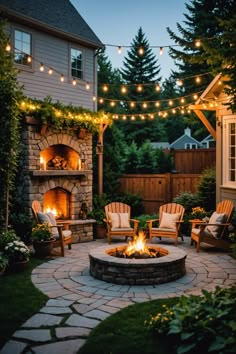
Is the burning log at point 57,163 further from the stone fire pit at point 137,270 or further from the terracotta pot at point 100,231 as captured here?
the stone fire pit at point 137,270

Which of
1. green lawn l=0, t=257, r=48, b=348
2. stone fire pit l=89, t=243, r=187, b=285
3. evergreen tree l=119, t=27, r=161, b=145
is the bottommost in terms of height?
green lawn l=0, t=257, r=48, b=348

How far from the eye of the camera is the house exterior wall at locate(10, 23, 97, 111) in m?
9.85

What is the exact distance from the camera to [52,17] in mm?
10570

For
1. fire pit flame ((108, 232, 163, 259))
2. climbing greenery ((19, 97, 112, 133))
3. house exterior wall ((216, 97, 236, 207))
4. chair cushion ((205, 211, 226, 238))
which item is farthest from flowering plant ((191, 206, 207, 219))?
climbing greenery ((19, 97, 112, 133))

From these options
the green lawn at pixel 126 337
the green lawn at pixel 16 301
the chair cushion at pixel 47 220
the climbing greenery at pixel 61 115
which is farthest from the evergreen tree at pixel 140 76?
the green lawn at pixel 126 337

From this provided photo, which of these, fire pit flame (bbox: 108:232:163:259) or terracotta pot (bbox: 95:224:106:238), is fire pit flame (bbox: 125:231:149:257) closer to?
fire pit flame (bbox: 108:232:163:259)

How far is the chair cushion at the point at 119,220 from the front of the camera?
322 inches

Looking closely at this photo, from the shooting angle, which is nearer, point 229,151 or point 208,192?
point 229,151

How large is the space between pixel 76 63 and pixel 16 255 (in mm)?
7178

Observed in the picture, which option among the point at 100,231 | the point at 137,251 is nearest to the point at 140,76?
the point at 100,231

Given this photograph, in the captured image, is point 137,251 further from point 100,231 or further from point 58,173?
point 58,173

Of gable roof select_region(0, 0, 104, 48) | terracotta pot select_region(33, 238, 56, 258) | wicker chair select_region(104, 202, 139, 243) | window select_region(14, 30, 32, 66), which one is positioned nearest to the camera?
terracotta pot select_region(33, 238, 56, 258)

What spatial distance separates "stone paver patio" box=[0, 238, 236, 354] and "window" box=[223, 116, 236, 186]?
2.10 meters

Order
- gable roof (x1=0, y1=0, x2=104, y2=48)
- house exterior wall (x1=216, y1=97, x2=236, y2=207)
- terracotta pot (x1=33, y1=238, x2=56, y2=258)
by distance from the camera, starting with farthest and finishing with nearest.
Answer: gable roof (x1=0, y1=0, x2=104, y2=48) → house exterior wall (x1=216, y1=97, x2=236, y2=207) → terracotta pot (x1=33, y1=238, x2=56, y2=258)
